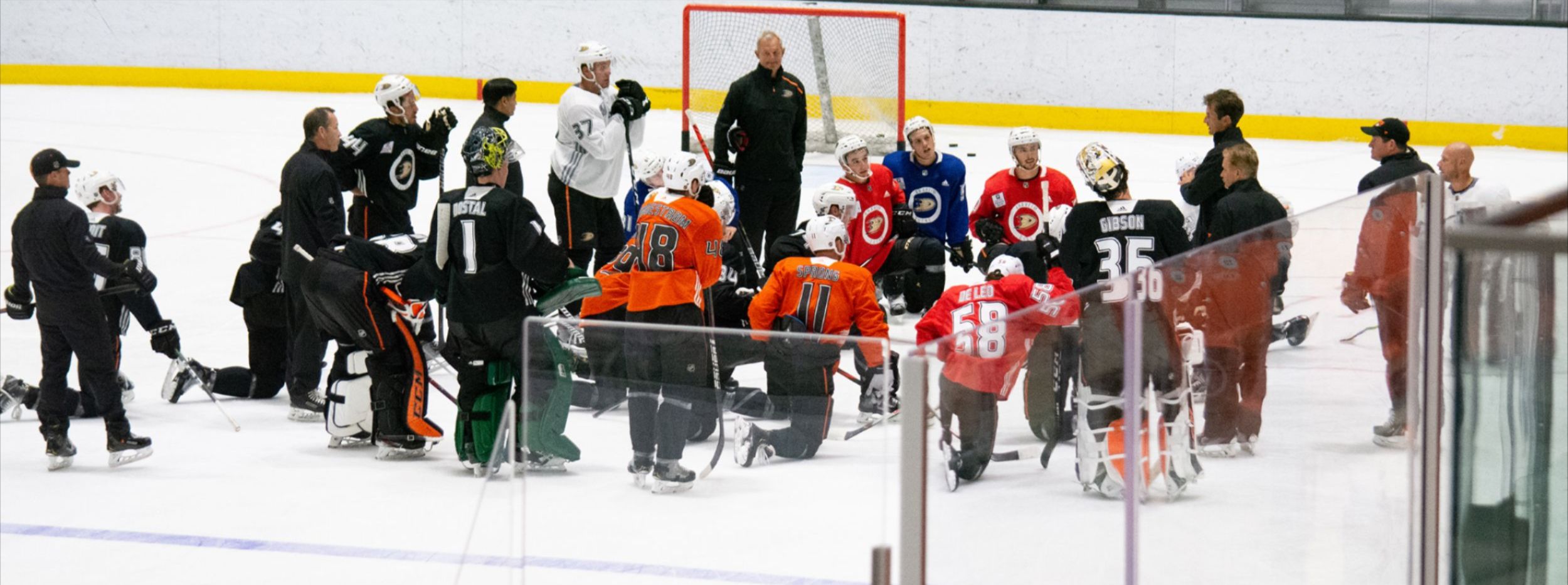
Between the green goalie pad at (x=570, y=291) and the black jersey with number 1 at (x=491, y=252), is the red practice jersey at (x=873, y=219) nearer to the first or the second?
the green goalie pad at (x=570, y=291)

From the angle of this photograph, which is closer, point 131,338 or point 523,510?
point 523,510

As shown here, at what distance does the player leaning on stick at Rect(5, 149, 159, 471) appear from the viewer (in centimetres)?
616

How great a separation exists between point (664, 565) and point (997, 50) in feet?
41.9

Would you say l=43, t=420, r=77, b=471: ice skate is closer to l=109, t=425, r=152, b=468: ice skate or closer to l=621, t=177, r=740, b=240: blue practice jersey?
l=109, t=425, r=152, b=468: ice skate

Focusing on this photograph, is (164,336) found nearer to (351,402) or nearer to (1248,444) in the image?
(351,402)

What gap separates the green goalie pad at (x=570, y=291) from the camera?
20.7 feet

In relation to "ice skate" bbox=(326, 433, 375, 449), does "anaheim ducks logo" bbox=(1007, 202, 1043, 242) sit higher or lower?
higher

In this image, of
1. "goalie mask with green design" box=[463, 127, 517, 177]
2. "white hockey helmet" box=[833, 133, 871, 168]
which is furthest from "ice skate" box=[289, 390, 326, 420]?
"white hockey helmet" box=[833, 133, 871, 168]

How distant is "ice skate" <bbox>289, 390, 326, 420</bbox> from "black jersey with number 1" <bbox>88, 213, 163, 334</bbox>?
0.67 meters

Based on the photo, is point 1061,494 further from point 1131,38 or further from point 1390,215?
point 1131,38

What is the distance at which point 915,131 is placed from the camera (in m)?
8.34

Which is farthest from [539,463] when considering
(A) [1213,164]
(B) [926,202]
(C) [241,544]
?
(B) [926,202]

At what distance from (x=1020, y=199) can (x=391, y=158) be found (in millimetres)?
2938

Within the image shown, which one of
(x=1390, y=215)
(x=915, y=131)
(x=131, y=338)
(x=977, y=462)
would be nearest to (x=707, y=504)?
(x=977, y=462)
